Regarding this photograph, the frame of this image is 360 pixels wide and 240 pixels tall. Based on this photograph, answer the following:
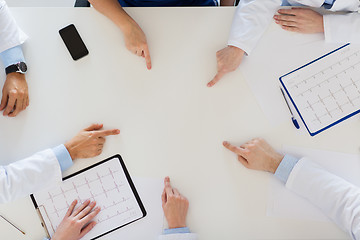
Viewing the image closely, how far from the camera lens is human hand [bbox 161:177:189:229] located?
2.98 ft

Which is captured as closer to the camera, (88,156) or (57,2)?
(88,156)

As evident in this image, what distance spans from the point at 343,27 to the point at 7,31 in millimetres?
1013

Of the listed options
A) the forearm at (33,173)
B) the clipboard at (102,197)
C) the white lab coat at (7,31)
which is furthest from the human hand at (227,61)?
the white lab coat at (7,31)

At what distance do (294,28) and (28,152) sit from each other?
893 millimetres

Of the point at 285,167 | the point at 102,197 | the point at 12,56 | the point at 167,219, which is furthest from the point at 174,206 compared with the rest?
the point at 12,56

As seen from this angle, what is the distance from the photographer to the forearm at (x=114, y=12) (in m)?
0.98

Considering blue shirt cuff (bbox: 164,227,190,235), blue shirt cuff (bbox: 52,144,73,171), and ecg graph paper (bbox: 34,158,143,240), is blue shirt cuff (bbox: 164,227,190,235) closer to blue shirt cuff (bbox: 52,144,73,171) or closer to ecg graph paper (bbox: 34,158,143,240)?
ecg graph paper (bbox: 34,158,143,240)

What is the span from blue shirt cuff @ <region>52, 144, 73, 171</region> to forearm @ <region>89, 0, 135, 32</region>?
405 millimetres

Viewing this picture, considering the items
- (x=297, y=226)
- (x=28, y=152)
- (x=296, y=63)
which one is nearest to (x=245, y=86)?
(x=296, y=63)

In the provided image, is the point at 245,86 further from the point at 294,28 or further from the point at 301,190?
the point at 301,190

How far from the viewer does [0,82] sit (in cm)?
102

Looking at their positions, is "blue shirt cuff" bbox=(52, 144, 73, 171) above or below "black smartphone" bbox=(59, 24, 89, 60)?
below

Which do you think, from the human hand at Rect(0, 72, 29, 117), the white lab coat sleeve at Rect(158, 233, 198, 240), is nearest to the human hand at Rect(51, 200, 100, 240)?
the white lab coat sleeve at Rect(158, 233, 198, 240)

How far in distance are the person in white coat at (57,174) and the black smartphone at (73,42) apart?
0.25 m
